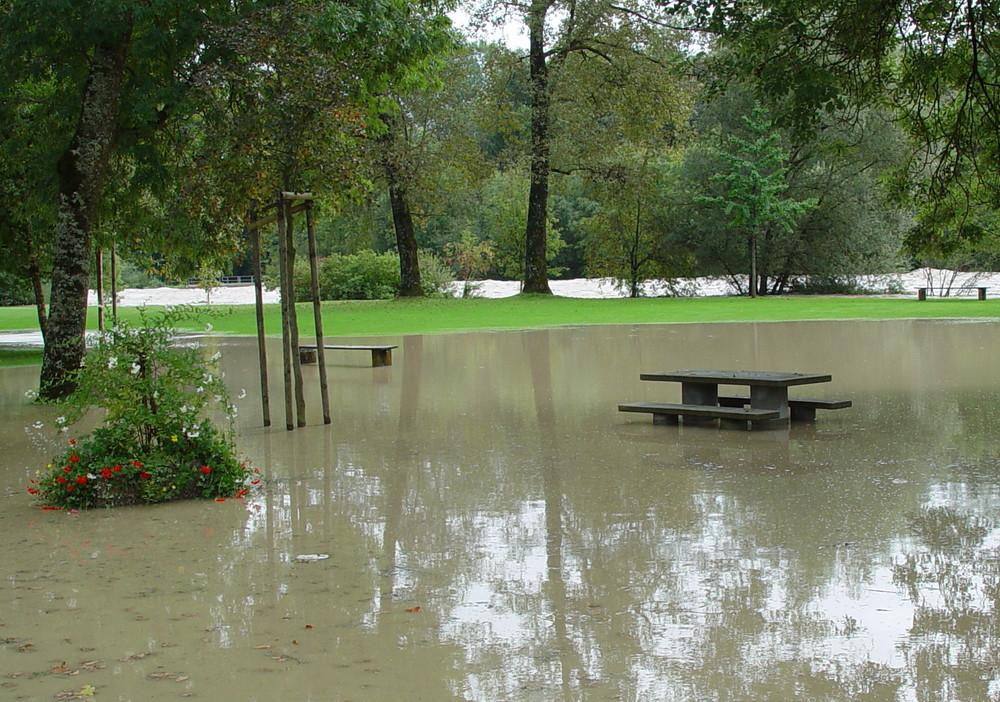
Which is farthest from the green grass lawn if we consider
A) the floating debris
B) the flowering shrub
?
the floating debris

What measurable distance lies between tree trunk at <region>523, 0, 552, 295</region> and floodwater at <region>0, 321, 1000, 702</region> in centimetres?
3000

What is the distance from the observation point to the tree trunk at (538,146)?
134 feet

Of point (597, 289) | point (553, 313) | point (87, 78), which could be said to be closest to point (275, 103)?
point (87, 78)

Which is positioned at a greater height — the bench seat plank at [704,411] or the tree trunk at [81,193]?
the tree trunk at [81,193]

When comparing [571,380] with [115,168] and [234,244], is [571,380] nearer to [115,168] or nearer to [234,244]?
[234,244]

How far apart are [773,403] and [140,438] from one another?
630 cm

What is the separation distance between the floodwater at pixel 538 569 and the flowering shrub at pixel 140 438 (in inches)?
9.5

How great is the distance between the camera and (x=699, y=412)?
1173cm

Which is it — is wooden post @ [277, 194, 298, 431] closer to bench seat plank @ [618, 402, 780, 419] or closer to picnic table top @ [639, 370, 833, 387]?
bench seat plank @ [618, 402, 780, 419]

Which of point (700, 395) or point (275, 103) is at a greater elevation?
point (275, 103)

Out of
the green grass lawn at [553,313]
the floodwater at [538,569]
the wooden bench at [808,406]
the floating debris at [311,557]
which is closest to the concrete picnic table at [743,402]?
the wooden bench at [808,406]

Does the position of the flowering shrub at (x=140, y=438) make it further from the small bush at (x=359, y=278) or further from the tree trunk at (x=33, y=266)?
the small bush at (x=359, y=278)

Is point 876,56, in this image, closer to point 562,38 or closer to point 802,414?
point 802,414

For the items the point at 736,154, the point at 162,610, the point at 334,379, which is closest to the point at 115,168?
the point at 334,379
